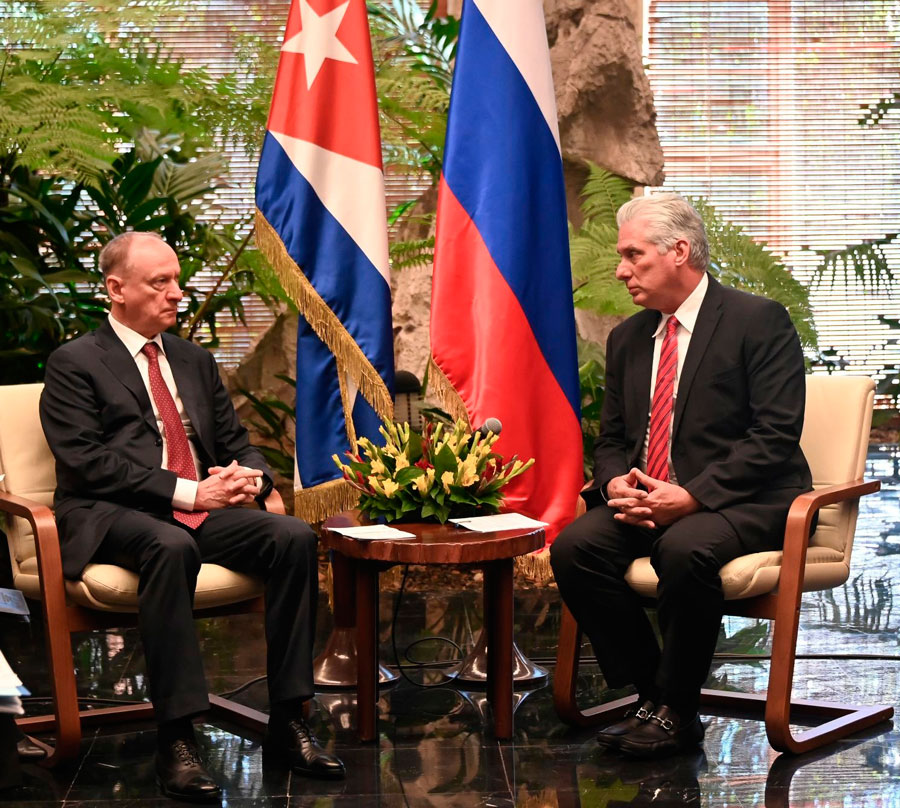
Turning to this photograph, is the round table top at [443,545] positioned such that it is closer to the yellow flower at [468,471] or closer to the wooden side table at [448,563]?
the wooden side table at [448,563]

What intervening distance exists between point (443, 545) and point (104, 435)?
0.98 m

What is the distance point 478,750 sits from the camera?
9.87ft

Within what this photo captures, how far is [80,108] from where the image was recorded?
4449mm

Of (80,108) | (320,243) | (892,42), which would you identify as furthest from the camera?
(892,42)

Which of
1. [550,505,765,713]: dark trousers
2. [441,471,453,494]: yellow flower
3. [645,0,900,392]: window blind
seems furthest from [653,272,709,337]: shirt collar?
[645,0,900,392]: window blind

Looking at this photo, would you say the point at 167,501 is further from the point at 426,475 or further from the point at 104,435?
the point at 426,475

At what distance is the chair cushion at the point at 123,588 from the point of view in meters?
2.80

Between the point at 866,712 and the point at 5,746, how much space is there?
222 cm

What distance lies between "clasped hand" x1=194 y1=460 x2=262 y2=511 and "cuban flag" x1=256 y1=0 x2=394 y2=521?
524mm

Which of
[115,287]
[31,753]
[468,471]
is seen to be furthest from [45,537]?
[468,471]

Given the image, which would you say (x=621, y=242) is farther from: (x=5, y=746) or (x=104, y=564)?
(x=5, y=746)

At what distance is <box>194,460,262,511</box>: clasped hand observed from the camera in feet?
10.0

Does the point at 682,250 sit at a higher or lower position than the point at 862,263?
higher

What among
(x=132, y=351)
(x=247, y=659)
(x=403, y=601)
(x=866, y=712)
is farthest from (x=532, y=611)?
→ (x=132, y=351)
